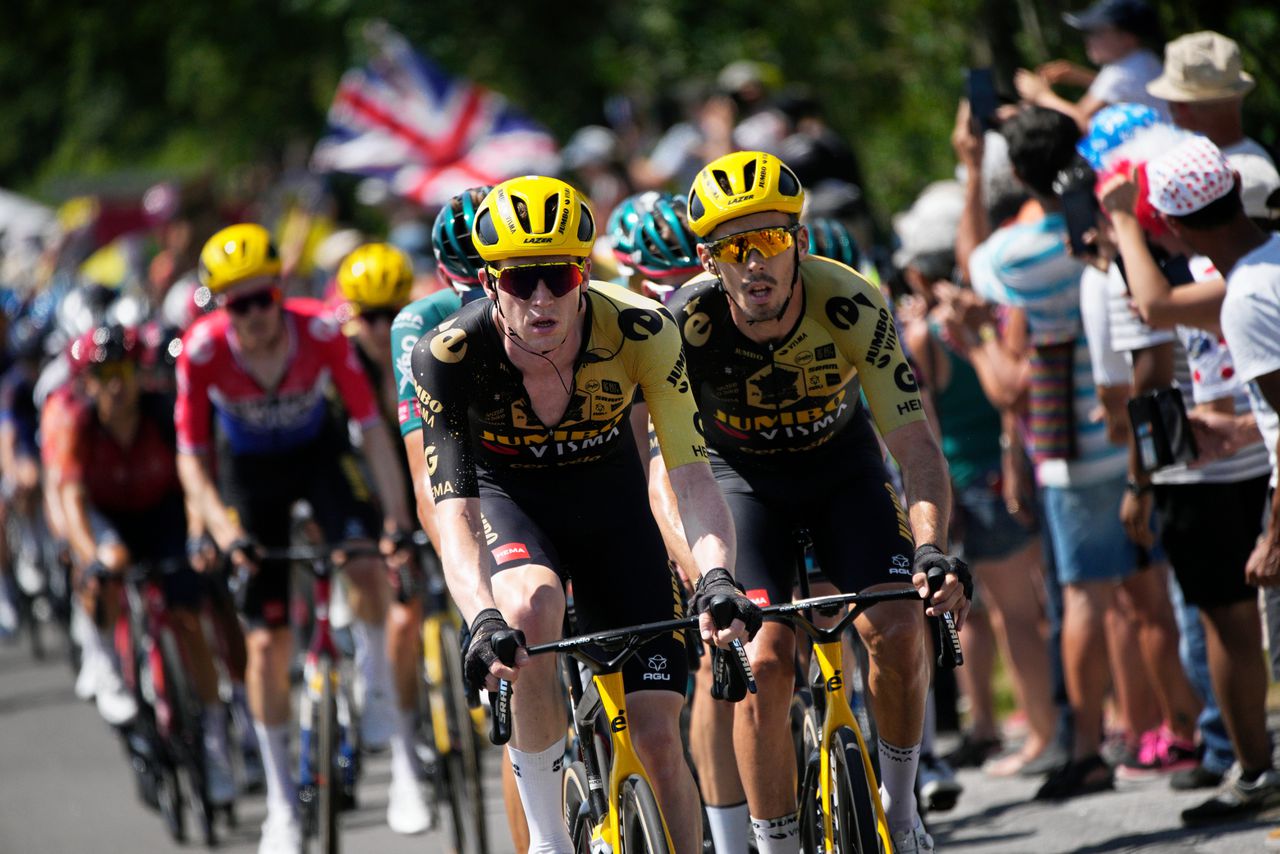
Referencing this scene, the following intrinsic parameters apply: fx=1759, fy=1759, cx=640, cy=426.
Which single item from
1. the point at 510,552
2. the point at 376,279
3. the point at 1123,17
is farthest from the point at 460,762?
the point at 1123,17

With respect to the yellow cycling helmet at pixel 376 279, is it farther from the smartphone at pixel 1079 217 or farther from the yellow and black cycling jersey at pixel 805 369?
the smartphone at pixel 1079 217

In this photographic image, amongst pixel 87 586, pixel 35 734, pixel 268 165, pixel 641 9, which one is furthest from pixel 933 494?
pixel 268 165

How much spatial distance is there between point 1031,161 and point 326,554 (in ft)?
11.3

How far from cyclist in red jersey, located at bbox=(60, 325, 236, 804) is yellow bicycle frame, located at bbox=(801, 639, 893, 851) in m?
5.13

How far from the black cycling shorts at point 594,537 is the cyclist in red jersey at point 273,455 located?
7.54 ft

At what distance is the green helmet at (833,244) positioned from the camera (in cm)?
690

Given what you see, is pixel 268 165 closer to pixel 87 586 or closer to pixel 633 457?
pixel 87 586

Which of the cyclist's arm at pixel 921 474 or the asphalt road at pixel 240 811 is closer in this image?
the cyclist's arm at pixel 921 474

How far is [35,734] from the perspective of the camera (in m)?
12.8

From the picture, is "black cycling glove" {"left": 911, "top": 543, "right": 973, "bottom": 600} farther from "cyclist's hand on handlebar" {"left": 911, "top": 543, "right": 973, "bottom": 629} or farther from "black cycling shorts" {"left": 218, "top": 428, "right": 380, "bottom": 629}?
"black cycling shorts" {"left": 218, "top": 428, "right": 380, "bottom": 629}

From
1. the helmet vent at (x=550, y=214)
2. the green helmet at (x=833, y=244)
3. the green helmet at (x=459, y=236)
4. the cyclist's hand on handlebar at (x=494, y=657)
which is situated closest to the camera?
the cyclist's hand on handlebar at (x=494, y=657)

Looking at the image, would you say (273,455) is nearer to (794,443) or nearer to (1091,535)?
(794,443)

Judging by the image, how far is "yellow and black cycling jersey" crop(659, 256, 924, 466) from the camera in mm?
5441

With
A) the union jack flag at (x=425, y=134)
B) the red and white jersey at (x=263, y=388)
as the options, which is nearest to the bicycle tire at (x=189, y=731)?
the red and white jersey at (x=263, y=388)
